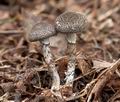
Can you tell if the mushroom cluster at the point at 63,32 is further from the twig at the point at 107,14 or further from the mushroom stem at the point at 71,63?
the twig at the point at 107,14

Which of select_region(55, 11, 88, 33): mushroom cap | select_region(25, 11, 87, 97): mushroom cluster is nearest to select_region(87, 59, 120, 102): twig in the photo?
select_region(25, 11, 87, 97): mushroom cluster

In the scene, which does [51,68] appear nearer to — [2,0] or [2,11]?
[2,11]

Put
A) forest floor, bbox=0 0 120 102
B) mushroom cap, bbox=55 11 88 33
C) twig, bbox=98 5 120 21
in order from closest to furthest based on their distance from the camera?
1. mushroom cap, bbox=55 11 88 33
2. forest floor, bbox=0 0 120 102
3. twig, bbox=98 5 120 21

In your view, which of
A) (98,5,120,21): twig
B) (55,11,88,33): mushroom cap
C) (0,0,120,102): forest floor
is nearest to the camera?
(55,11,88,33): mushroom cap

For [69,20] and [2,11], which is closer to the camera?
[69,20]

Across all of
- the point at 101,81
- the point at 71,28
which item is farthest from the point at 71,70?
the point at 71,28

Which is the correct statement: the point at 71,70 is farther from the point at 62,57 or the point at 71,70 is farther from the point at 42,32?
the point at 42,32

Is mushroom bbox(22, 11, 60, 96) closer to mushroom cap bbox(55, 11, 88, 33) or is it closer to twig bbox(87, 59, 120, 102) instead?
mushroom cap bbox(55, 11, 88, 33)

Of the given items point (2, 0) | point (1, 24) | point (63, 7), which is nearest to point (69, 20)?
point (1, 24)

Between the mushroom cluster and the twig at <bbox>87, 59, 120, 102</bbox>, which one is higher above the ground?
the mushroom cluster
